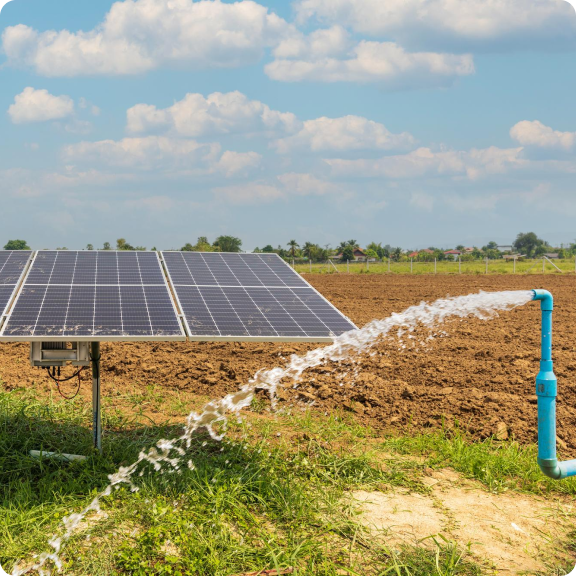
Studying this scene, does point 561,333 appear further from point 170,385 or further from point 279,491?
point 279,491

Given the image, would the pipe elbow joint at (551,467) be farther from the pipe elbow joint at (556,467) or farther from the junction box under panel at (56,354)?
the junction box under panel at (56,354)

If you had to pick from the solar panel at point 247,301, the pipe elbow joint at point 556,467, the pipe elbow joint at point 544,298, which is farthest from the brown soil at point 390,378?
the pipe elbow joint at point 544,298

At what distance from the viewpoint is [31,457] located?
6.70 m

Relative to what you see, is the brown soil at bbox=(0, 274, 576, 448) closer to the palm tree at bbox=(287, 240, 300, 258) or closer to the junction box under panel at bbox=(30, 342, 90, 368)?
the junction box under panel at bbox=(30, 342, 90, 368)

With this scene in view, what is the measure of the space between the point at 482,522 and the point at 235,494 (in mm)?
2415

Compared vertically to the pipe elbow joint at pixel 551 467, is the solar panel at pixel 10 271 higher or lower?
higher

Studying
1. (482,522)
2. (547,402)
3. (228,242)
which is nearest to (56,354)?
(482,522)

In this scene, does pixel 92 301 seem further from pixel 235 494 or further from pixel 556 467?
pixel 556 467

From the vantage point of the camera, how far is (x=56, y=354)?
6.22 m

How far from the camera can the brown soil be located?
844cm

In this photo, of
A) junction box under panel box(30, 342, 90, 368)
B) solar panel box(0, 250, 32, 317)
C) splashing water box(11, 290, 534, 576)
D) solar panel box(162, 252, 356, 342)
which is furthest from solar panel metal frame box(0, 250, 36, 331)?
splashing water box(11, 290, 534, 576)

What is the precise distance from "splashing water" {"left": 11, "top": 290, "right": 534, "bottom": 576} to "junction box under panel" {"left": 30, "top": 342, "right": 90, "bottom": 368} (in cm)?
129

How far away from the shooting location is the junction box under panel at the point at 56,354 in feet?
20.3

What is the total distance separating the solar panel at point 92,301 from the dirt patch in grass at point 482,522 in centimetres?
272
